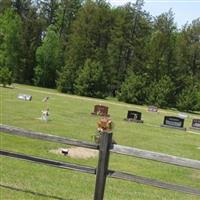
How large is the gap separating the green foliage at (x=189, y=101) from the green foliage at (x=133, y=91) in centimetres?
520

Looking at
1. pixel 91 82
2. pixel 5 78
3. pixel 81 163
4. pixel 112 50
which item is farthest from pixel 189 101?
pixel 81 163

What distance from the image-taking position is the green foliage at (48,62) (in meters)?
77.3

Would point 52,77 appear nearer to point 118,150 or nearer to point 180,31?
point 180,31

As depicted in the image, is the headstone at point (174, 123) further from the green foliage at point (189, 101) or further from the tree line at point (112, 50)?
the tree line at point (112, 50)

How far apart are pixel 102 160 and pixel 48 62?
71940 millimetres

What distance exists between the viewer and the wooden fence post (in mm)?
6641

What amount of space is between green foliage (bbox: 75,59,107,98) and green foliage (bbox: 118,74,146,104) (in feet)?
9.12

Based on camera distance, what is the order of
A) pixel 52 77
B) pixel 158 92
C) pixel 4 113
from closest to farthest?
pixel 4 113, pixel 158 92, pixel 52 77

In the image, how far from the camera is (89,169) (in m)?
7.02

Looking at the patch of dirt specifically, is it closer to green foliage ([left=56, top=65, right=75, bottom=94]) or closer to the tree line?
green foliage ([left=56, top=65, right=75, bottom=94])

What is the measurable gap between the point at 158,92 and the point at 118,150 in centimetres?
6411

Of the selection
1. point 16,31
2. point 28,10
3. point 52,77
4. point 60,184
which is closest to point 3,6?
point 28,10

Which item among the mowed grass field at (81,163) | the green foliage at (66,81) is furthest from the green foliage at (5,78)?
the mowed grass field at (81,163)

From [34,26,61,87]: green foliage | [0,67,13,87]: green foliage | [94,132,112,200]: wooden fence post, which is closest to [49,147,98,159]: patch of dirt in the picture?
[94,132,112,200]: wooden fence post
